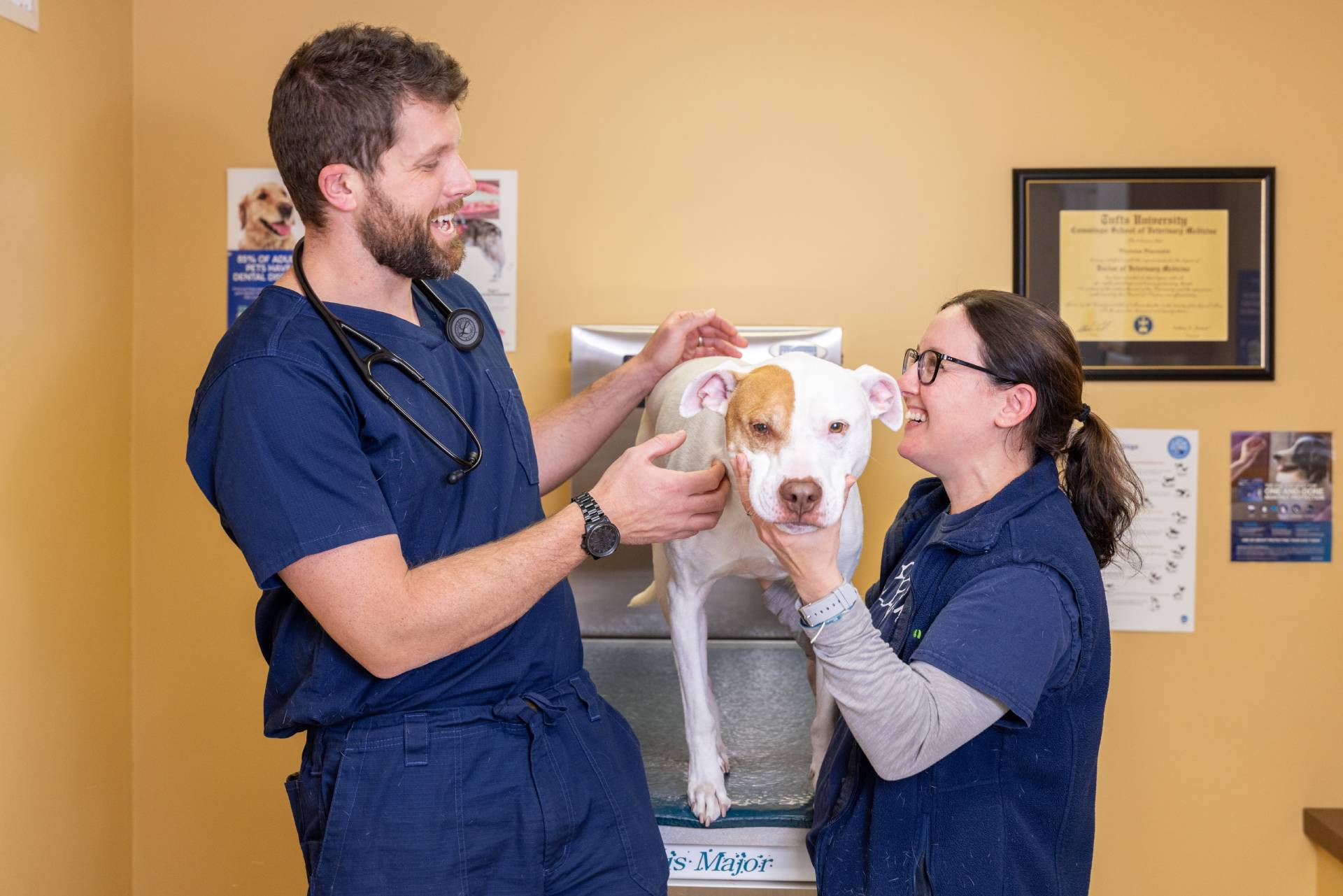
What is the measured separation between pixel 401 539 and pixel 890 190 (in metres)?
1.62

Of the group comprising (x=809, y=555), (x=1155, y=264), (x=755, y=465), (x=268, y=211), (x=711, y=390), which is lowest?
(x=809, y=555)

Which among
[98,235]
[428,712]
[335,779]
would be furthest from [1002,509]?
[98,235]

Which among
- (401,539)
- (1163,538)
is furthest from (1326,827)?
(401,539)

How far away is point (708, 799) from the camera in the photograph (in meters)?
1.63

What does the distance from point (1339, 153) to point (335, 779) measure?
2.50m

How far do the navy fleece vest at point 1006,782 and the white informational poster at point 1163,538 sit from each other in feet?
4.02

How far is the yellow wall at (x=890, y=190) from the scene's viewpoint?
249cm

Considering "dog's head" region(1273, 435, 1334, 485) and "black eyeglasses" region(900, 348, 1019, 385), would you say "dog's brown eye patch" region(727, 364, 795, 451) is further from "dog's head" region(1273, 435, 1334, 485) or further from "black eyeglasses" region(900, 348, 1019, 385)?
"dog's head" region(1273, 435, 1334, 485)

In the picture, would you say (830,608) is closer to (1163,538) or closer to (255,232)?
(1163,538)

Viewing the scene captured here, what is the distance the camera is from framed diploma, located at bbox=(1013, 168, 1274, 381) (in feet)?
8.14

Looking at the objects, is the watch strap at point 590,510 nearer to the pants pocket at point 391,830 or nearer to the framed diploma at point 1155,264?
the pants pocket at point 391,830

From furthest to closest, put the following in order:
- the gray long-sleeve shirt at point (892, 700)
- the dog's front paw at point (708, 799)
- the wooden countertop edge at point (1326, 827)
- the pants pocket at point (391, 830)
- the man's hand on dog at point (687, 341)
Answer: the wooden countertop edge at point (1326, 827) < the man's hand on dog at point (687, 341) < the dog's front paw at point (708, 799) < the pants pocket at point (391, 830) < the gray long-sleeve shirt at point (892, 700)

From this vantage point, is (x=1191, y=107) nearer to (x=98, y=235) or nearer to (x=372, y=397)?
(x=372, y=397)

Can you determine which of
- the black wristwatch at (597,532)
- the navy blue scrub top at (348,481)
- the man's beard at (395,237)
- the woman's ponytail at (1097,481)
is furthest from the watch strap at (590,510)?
the woman's ponytail at (1097,481)
